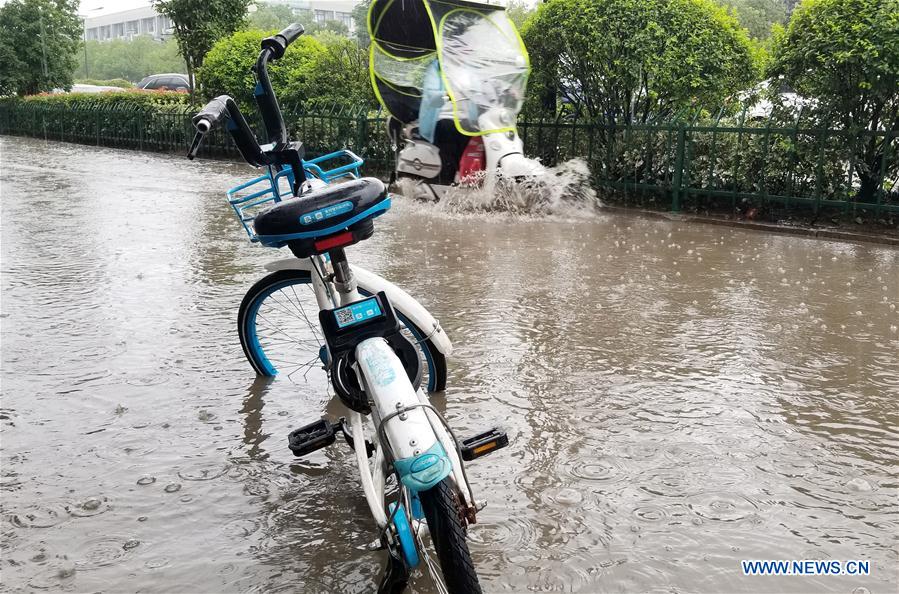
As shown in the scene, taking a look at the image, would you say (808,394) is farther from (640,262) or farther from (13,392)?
(13,392)

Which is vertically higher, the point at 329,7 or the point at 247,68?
the point at 329,7

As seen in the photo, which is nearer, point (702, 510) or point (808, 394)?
point (702, 510)

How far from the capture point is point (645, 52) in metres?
10.7

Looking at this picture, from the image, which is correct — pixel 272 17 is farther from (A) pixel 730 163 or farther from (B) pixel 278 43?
(B) pixel 278 43

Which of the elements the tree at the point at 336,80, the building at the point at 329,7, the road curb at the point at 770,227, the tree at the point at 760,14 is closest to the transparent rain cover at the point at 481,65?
the road curb at the point at 770,227

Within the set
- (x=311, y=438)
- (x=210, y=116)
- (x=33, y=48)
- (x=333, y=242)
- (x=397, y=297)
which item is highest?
(x=33, y=48)

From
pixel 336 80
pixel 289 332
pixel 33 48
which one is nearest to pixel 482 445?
pixel 289 332

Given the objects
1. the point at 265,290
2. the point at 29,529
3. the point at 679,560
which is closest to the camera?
the point at 679,560

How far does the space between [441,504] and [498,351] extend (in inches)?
114

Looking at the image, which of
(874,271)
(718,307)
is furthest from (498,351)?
(874,271)

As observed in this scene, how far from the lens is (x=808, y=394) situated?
4.47 meters

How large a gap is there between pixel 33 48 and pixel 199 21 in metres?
17.7

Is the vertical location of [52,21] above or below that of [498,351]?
above

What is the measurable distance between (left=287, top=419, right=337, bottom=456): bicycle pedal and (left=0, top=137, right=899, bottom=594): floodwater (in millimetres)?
279
